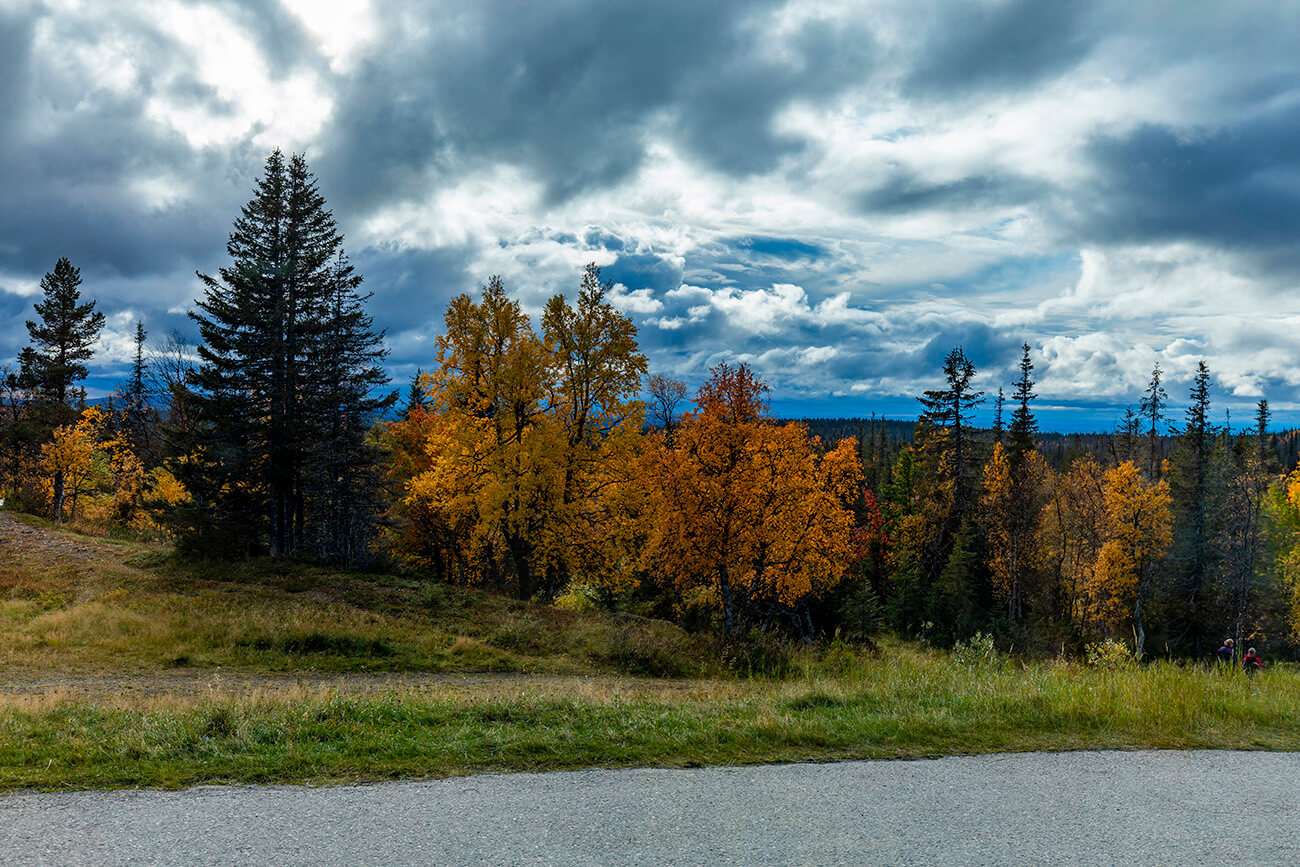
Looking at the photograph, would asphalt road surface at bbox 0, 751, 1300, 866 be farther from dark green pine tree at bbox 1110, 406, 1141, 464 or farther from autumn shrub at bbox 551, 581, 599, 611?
dark green pine tree at bbox 1110, 406, 1141, 464

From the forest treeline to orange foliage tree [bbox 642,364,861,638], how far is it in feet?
0.27

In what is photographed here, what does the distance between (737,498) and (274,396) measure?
20122 mm

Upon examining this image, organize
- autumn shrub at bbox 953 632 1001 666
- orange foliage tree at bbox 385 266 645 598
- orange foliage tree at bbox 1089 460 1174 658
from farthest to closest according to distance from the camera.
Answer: orange foliage tree at bbox 1089 460 1174 658
orange foliage tree at bbox 385 266 645 598
autumn shrub at bbox 953 632 1001 666

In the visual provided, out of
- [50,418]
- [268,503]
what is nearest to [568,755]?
[268,503]

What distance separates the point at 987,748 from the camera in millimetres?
7977

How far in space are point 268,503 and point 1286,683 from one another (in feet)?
108

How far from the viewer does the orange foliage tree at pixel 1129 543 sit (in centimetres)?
4297

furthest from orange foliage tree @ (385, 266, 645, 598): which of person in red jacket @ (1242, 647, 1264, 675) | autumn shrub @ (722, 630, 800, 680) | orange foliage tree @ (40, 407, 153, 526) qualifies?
orange foliage tree @ (40, 407, 153, 526)

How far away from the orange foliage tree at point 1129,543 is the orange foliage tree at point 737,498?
30655 mm

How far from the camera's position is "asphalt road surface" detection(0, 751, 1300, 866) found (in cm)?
521

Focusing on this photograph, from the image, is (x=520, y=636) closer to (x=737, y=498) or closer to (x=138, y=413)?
(x=737, y=498)

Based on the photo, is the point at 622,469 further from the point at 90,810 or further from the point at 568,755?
the point at 90,810

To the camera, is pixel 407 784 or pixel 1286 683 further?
pixel 1286 683

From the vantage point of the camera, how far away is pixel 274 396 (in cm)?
2873
